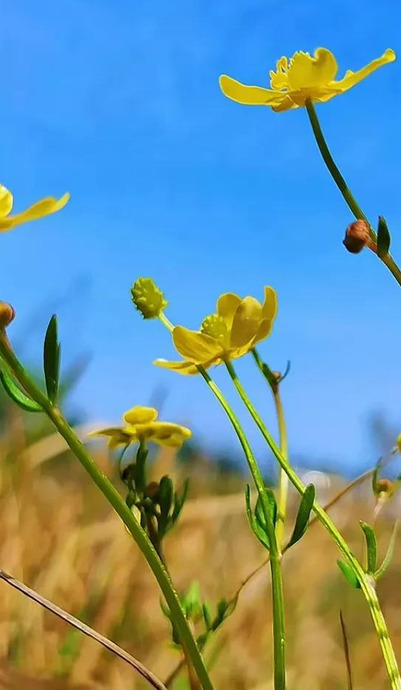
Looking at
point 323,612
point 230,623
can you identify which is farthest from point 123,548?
point 323,612

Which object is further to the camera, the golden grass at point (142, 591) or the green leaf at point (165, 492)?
the golden grass at point (142, 591)

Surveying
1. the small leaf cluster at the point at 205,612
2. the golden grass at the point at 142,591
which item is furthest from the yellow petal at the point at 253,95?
the golden grass at the point at 142,591

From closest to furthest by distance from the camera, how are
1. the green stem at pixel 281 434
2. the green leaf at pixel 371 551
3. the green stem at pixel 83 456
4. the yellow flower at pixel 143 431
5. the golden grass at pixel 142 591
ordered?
the green stem at pixel 83 456 → the green leaf at pixel 371 551 → the green stem at pixel 281 434 → the yellow flower at pixel 143 431 → the golden grass at pixel 142 591

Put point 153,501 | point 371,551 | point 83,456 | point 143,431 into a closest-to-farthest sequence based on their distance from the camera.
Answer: point 83,456 → point 371,551 → point 153,501 → point 143,431

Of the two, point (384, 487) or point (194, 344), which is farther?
point (384, 487)

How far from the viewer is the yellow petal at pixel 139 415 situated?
2.39 ft

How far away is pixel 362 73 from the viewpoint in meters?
0.54

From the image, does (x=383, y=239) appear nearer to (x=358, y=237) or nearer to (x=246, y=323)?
(x=358, y=237)

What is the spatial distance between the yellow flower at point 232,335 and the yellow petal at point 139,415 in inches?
6.4

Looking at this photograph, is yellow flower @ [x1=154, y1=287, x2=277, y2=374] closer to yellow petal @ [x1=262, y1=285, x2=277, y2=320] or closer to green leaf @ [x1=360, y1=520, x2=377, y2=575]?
yellow petal @ [x1=262, y1=285, x2=277, y2=320]

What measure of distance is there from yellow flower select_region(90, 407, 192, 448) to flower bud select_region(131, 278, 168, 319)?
131 millimetres

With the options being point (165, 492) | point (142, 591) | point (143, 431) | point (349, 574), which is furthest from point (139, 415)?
point (142, 591)

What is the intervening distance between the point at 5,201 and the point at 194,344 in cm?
17

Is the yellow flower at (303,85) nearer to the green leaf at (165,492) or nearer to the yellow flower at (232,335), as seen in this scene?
the yellow flower at (232,335)
